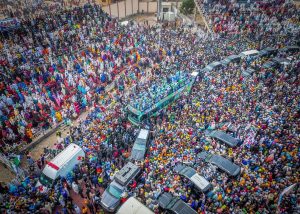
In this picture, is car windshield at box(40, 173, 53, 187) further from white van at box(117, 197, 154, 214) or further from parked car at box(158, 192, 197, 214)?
parked car at box(158, 192, 197, 214)

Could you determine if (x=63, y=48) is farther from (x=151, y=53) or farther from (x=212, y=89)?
(x=212, y=89)

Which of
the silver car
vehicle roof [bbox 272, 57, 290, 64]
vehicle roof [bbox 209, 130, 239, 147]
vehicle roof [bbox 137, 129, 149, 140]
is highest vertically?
vehicle roof [bbox 272, 57, 290, 64]

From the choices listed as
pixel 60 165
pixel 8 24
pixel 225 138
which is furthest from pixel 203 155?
pixel 8 24

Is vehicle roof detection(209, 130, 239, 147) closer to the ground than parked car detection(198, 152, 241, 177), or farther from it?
farther from it

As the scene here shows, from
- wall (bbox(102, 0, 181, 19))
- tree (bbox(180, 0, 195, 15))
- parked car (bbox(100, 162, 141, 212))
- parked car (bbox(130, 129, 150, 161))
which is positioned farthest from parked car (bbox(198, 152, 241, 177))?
wall (bbox(102, 0, 181, 19))

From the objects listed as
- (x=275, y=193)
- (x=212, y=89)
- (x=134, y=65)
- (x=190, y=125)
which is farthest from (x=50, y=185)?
(x=134, y=65)

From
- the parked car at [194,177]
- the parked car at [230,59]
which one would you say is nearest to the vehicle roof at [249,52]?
the parked car at [230,59]

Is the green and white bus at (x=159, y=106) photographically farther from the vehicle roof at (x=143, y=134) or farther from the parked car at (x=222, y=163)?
the parked car at (x=222, y=163)
